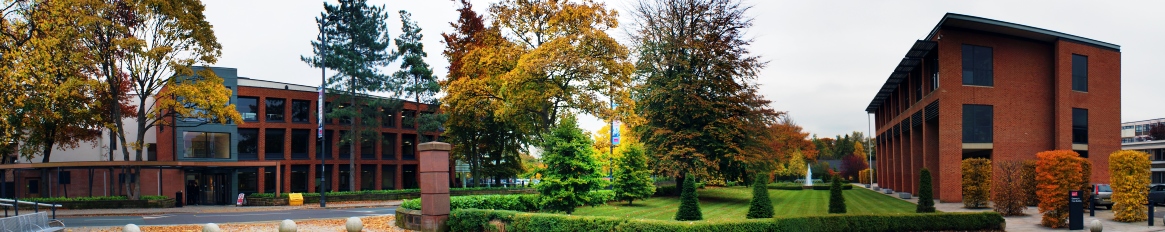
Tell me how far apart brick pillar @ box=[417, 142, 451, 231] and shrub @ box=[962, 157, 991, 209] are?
22.2 metres

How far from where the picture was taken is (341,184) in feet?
189

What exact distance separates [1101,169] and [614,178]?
23347 millimetres

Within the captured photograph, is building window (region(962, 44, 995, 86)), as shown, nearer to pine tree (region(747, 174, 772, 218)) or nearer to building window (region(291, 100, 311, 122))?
pine tree (region(747, 174, 772, 218))

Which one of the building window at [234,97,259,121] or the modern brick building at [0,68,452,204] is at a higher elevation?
the building window at [234,97,259,121]

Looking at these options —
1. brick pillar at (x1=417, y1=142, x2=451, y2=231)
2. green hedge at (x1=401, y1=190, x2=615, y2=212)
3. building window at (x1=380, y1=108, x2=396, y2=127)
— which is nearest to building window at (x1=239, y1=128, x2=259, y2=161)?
building window at (x1=380, y1=108, x2=396, y2=127)

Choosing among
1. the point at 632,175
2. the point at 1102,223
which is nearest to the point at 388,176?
the point at 632,175

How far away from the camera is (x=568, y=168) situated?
86.1 feet

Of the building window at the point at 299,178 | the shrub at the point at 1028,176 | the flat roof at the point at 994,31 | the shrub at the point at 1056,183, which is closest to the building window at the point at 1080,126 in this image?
the flat roof at the point at 994,31

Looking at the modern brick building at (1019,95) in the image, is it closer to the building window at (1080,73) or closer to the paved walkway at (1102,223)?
the building window at (1080,73)

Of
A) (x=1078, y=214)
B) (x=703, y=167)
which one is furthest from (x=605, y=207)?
(x=1078, y=214)

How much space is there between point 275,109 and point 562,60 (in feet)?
88.0

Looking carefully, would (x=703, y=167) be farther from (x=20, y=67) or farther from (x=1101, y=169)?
(x=20, y=67)

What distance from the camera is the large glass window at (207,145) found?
4928 cm

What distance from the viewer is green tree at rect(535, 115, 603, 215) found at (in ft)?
85.0
